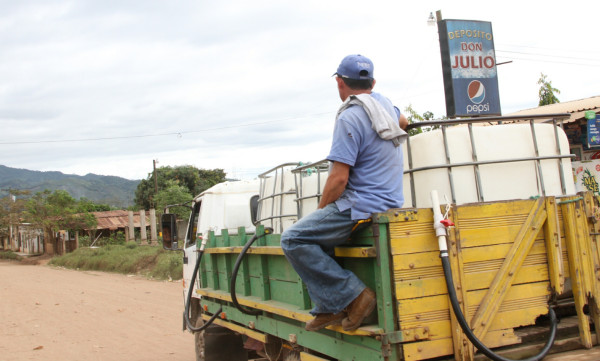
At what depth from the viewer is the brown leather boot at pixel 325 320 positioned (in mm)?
2844

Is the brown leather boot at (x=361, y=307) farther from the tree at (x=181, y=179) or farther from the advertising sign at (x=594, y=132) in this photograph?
the tree at (x=181, y=179)

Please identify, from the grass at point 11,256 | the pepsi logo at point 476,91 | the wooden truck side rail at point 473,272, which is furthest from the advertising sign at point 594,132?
the grass at point 11,256

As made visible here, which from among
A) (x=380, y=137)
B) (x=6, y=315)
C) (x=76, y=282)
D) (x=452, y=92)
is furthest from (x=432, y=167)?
(x=76, y=282)

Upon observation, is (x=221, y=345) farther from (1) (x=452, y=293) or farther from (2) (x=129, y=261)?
(2) (x=129, y=261)

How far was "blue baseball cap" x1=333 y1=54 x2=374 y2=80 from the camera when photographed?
291 cm

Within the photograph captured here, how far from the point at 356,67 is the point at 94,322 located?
32.4 ft

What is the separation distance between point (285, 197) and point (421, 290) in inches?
87.9

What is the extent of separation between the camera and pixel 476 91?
10.1 metres

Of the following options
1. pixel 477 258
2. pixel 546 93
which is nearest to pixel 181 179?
pixel 546 93

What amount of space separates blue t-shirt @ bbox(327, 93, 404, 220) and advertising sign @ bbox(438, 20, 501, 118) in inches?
298

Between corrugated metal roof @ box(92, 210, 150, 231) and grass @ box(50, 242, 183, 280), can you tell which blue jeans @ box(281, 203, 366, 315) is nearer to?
grass @ box(50, 242, 183, 280)

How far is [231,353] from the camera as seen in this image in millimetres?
5918

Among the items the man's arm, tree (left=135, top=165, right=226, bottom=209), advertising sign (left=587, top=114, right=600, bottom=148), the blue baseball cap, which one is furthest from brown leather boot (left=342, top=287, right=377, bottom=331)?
tree (left=135, top=165, right=226, bottom=209)

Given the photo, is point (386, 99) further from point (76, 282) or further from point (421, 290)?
point (76, 282)
